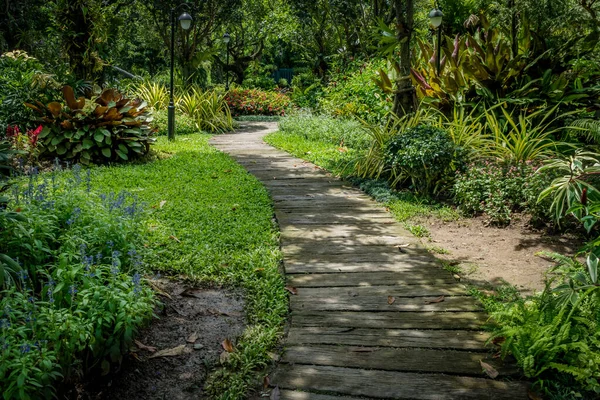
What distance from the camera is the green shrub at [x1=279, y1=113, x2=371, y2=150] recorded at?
10125 mm

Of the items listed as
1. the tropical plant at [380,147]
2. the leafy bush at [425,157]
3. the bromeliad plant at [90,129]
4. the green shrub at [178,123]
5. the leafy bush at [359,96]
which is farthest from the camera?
the green shrub at [178,123]

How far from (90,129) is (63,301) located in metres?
6.19

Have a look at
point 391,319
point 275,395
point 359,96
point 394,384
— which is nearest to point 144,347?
point 275,395

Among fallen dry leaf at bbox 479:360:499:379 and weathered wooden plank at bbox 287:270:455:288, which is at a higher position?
weathered wooden plank at bbox 287:270:455:288

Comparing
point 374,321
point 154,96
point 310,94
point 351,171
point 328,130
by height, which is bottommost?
point 374,321

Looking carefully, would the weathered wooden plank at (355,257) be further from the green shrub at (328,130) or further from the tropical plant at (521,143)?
the green shrub at (328,130)

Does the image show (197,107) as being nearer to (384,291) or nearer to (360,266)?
(360,266)

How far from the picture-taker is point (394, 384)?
2.90m

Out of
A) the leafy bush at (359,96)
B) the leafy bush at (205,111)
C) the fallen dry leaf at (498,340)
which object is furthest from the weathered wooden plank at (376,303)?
the leafy bush at (205,111)

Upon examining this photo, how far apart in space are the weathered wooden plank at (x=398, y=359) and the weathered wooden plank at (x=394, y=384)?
0.19 feet

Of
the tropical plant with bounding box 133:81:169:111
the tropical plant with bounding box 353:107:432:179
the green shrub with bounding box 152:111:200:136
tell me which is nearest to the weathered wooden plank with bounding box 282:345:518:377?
the tropical plant with bounding box 353:107:432:179

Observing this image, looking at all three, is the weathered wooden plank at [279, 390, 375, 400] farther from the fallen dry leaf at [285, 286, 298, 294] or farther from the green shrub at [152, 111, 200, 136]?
the green shrub at [152, 111, 200, 136]

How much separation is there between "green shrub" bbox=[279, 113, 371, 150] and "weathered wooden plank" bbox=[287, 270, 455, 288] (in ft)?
15.8

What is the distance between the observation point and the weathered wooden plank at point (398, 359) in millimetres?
3049
